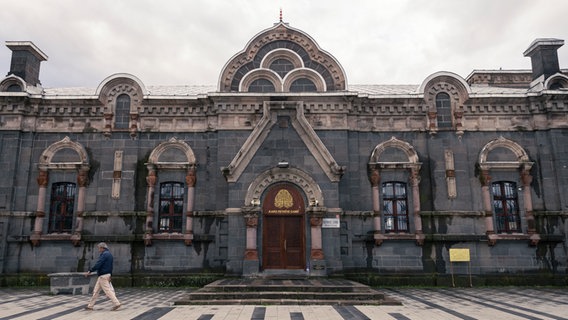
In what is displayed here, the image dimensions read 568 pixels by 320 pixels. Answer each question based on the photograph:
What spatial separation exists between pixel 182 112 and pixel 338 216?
8.94 m

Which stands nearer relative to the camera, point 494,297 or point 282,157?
point 494,297

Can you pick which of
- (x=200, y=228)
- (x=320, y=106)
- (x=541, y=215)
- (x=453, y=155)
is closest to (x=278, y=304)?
(x=200, y=228)

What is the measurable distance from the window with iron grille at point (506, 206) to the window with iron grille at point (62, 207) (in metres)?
19.7

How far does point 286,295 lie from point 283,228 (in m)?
4.51

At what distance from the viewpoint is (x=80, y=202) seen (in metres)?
19.5

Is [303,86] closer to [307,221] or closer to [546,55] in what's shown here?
[307,221]

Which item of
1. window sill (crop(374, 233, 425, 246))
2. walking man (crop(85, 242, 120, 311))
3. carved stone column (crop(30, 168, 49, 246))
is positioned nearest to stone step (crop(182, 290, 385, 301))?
walking man (crop(85, 242, 120, 311))

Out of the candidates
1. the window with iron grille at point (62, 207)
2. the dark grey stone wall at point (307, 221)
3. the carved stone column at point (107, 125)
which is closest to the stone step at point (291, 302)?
A: the dark grey stone wall at point (307, 221)

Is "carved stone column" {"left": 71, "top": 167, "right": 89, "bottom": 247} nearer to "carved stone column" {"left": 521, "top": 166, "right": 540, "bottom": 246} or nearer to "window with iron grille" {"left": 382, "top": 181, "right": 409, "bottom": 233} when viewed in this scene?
"window with iron grille" {"left": 382, "top": 181, "right": 409, "bottom": 233}

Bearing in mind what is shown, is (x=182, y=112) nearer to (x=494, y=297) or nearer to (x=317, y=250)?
(x=317, y=250)

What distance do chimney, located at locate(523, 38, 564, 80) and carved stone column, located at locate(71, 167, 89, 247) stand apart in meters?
22.6

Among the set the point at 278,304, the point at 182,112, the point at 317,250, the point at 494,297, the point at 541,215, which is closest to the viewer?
the point at 278,304

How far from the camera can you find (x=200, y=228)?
63.4 feet

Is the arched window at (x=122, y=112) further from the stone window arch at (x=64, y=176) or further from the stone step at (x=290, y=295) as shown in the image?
the stone step at (x=290, y=295)
